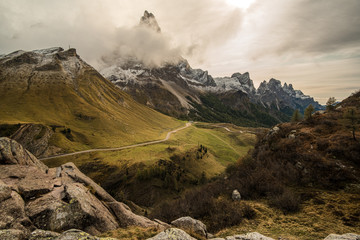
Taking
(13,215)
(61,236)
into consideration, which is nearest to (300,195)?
(61,236)

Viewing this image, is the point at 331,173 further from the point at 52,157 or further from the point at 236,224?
the point at 52,157

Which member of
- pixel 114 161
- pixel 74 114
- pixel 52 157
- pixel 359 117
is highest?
pixel 74 114

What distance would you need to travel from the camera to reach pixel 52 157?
86188 millimetres

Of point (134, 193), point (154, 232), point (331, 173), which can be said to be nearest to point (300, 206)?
point (331, 173)

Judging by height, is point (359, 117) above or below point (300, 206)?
above

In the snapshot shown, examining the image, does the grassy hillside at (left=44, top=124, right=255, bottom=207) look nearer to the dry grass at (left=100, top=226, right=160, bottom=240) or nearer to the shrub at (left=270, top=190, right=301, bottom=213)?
the dry grass at (left=100, top=226, right=160, bottom=240)

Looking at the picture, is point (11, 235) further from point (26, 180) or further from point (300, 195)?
point (300, 195)

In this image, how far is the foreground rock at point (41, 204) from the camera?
41.4ft

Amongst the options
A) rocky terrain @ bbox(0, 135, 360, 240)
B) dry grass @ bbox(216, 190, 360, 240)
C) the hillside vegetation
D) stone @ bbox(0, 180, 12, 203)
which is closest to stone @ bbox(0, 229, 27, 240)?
rocky terrain @ bbox(0, 135, 360, 240)

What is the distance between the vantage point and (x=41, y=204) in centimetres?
1459

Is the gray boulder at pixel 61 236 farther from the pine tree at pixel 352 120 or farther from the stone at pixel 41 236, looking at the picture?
the pine tree at pixel 352 120

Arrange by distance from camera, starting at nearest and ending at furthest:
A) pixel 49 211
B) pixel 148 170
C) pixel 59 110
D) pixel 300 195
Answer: pixel 49 211 → pixel 300 195 → pixel 148 170 → pixel 59 110

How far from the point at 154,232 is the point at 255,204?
1898 centimetres

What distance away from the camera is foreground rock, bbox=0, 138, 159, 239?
12.6 meters
